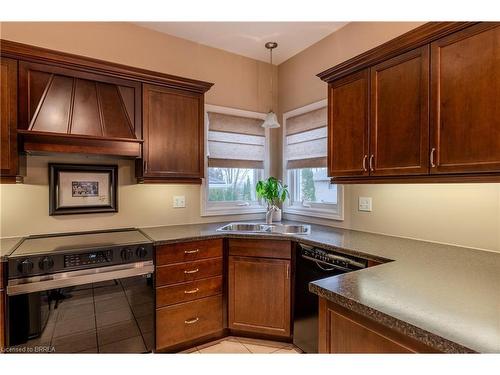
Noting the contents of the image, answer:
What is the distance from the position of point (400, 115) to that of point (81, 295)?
2.34 metres

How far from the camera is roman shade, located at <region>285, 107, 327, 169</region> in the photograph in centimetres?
280

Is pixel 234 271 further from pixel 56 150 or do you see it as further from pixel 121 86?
pixel 121 86

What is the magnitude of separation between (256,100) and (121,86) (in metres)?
1.56

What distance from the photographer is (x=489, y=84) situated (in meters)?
1.37

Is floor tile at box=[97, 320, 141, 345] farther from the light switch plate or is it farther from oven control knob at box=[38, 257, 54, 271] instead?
the light switch plate

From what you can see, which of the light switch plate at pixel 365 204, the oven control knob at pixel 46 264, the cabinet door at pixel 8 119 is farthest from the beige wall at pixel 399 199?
the cabinet door at pixel 8 119

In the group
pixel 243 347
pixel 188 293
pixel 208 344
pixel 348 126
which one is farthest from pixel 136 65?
pixel 243 347

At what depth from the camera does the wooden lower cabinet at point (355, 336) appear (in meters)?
0.93

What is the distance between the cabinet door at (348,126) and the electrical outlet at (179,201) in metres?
1.47

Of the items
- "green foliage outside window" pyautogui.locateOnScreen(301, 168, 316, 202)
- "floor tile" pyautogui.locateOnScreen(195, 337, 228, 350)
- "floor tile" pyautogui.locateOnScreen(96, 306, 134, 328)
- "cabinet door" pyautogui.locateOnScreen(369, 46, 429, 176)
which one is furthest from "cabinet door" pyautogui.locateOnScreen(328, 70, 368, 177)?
"floor tile" pyautogui.locateOnScreen(96, 306, 134, 328)

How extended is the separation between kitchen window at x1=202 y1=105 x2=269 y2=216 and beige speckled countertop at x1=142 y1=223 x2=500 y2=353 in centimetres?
148

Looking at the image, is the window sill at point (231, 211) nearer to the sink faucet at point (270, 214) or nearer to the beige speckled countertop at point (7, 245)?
the sink faucet at point (270, 214)

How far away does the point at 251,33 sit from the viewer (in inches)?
108
